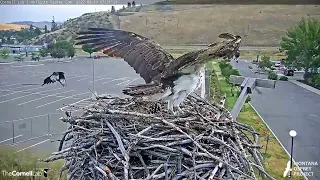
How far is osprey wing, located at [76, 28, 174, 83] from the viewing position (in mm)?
1533

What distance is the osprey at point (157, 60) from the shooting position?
1284 millimetres

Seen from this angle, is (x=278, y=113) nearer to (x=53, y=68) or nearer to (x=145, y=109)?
(x=145, y=109)

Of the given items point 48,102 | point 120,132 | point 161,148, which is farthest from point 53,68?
point 161,148

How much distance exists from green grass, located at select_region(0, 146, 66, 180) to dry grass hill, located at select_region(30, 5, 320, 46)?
57 centimetres

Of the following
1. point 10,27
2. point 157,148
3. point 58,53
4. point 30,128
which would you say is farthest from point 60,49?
point 157,148

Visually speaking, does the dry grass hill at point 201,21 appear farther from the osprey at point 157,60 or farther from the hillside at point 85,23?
the osprey at point 157,60

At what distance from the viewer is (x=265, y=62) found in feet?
5.91

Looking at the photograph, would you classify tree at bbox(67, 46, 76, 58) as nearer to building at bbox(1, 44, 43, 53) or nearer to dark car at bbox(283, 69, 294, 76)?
building at bbox(1, 44, 43, 53)

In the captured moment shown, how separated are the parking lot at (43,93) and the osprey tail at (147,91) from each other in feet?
1.35

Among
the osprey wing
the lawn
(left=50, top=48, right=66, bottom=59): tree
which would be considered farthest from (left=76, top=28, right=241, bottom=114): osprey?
the lawn

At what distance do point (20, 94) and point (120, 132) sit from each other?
0.78 m

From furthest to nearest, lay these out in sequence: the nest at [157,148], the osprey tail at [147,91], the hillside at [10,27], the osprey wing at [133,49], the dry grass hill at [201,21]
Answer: the hillside at [10,27] → the dry grass hill at [201,21] → the osprey wing at [133,49] → the osprey tail at [147,91] → the nest at [157,148]

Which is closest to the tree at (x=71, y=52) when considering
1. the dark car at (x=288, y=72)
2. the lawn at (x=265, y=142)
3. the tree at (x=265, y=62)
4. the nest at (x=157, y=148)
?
the nest at (x=157, y=148)

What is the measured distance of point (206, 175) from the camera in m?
1.21
